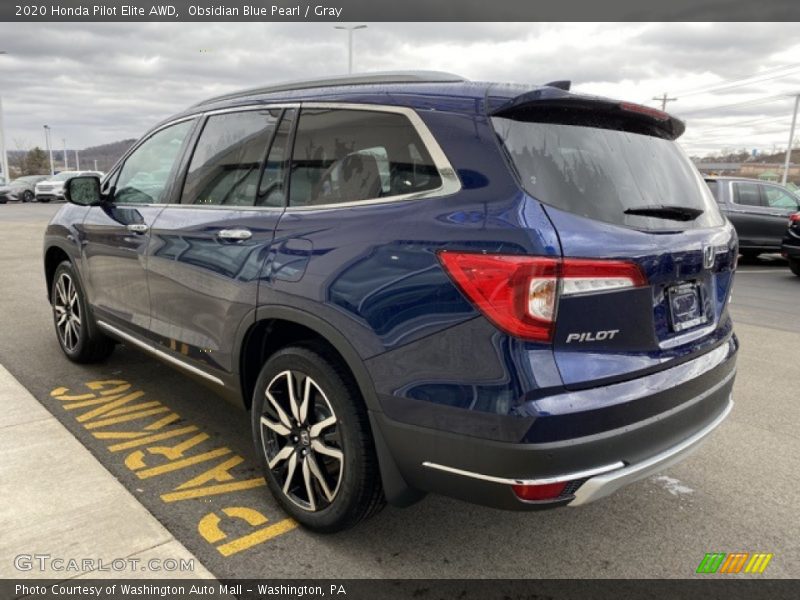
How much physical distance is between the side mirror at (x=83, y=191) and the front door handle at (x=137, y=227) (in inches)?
26.3

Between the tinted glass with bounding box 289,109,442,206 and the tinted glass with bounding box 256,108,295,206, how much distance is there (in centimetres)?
7

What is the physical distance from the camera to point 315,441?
2.62 m

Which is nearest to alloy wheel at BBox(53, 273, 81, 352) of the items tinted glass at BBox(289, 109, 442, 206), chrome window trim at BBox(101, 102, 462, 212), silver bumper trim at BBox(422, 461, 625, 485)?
chrome window trim at BBox(101, 102, 462, 212)

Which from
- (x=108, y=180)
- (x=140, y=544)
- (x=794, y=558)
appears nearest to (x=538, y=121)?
(x=794, y=558)

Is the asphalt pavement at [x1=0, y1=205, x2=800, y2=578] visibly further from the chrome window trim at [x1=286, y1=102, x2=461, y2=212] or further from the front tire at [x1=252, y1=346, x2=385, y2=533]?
the chrome window trim at [x1=286, y1=102, x2=461, y2=212]

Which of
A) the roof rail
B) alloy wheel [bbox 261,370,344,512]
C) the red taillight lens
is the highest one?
the roof rail

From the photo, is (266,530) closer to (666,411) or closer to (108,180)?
(666,411)

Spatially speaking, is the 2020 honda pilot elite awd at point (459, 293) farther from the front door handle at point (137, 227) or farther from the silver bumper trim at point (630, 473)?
the front door handle at point (137, 227)

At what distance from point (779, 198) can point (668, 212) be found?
40.5 feet

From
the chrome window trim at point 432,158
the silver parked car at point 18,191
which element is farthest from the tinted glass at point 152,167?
the silver parked car at point 18,191

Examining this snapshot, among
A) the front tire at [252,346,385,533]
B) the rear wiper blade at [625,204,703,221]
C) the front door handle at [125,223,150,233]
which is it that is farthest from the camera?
the front door handle at [125,223,150,233]

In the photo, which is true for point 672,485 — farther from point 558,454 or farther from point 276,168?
point 276,168

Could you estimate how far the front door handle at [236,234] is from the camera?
2.87 meters

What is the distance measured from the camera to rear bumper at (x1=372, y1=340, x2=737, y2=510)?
2035 millimetres
